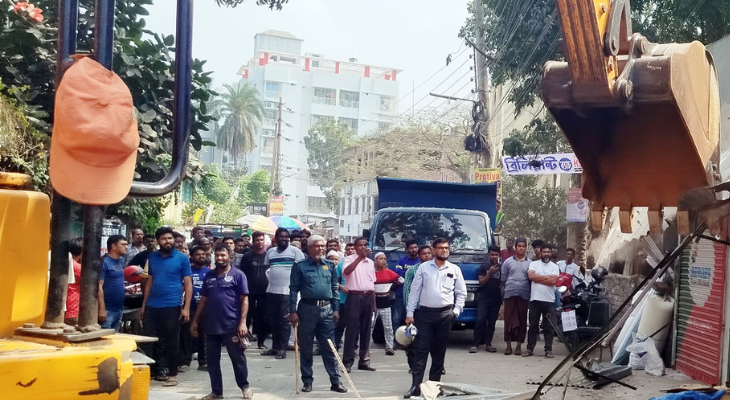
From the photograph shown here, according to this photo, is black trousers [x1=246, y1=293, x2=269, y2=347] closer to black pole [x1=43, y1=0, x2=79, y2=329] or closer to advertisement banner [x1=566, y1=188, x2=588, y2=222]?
advertisement banner [x1=566, y1=188, x2=588, y2=222]

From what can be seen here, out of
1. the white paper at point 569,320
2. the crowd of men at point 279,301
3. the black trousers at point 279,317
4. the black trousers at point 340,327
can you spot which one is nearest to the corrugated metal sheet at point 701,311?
the white paper at point 569,320

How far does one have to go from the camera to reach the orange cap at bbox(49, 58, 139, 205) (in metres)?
2.08

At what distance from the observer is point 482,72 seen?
20.3m

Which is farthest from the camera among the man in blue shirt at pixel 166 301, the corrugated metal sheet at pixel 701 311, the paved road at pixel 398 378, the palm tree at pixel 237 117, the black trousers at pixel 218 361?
the palm tree at pixel 237 117

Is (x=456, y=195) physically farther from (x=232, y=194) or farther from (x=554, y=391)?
(x=232, y=194)

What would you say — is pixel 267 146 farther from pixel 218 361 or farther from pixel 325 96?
pixel 218 361

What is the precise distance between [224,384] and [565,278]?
612cm

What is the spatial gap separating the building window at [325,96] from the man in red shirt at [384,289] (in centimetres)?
7924

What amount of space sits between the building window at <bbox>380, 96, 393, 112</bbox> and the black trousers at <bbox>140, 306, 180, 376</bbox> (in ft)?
275

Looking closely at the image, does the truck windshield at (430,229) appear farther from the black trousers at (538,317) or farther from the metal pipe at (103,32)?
the metal pipe at (103,32)

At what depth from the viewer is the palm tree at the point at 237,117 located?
2842 inches

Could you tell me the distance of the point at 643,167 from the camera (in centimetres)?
412

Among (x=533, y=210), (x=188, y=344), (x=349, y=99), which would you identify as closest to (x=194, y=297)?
(x=188, y=344)

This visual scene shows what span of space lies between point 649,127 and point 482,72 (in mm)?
16681
